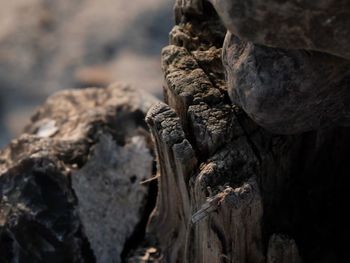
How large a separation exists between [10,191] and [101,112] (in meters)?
0.40

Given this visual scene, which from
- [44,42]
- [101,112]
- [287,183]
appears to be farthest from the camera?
[44,42]

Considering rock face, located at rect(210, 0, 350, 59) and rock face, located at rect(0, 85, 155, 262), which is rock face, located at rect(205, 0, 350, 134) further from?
rock face, located at rect(0, 85, 155, 262)

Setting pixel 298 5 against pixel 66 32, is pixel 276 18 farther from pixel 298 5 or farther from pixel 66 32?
pixel 66 32

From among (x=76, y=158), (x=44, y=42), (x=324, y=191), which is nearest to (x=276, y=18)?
(x=324, y=191)

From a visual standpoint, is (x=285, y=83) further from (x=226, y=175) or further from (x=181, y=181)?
(x=181, y=181)

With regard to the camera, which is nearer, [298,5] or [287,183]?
[298,5]

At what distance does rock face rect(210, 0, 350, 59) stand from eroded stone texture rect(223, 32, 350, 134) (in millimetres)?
95

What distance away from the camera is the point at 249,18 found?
3.38 feet

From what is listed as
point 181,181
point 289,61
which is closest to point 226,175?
point 181,181

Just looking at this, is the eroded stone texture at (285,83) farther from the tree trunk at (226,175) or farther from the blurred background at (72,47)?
the blurred background at (72,47)

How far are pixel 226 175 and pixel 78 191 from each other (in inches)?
23.3

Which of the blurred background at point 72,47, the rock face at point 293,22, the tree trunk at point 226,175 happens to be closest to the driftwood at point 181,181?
the tree trunk at point 226,175

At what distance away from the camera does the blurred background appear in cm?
389

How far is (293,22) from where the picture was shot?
1.01 meters
